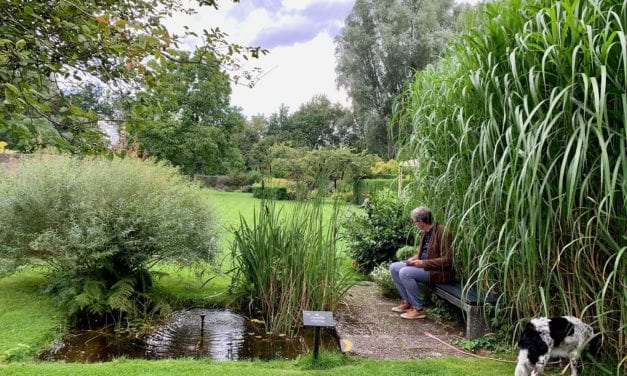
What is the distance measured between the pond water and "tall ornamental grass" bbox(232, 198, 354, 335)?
0.19 meters

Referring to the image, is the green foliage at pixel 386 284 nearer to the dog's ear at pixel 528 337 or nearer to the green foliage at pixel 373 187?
the green foliage at pixel 373 187

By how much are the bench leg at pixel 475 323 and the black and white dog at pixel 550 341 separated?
763mm

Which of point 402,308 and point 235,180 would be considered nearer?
point 402,308

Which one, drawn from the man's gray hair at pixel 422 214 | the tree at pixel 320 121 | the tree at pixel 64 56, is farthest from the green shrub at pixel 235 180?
the tree at pixel 64 56

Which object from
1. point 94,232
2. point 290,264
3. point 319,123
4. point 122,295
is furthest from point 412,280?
point 319,123

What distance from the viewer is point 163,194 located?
4.12m

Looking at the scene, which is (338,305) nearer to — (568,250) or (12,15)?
(568,250)

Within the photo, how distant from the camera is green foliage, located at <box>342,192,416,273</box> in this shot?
514 centimetres

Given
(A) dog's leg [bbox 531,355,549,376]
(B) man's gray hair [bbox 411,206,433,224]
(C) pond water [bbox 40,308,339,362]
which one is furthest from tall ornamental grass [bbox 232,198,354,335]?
(A) dog's leg [bbox 531,355,549,376]

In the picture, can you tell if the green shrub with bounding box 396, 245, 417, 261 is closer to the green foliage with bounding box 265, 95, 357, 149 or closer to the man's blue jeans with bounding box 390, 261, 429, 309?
the man's blue jeans with bounding box 390, 261, 429, 309

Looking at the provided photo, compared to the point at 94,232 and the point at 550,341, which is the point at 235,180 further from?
the point at 550,341

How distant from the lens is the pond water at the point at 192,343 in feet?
9.89

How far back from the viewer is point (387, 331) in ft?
11.2

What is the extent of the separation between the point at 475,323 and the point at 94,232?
10.1ft
